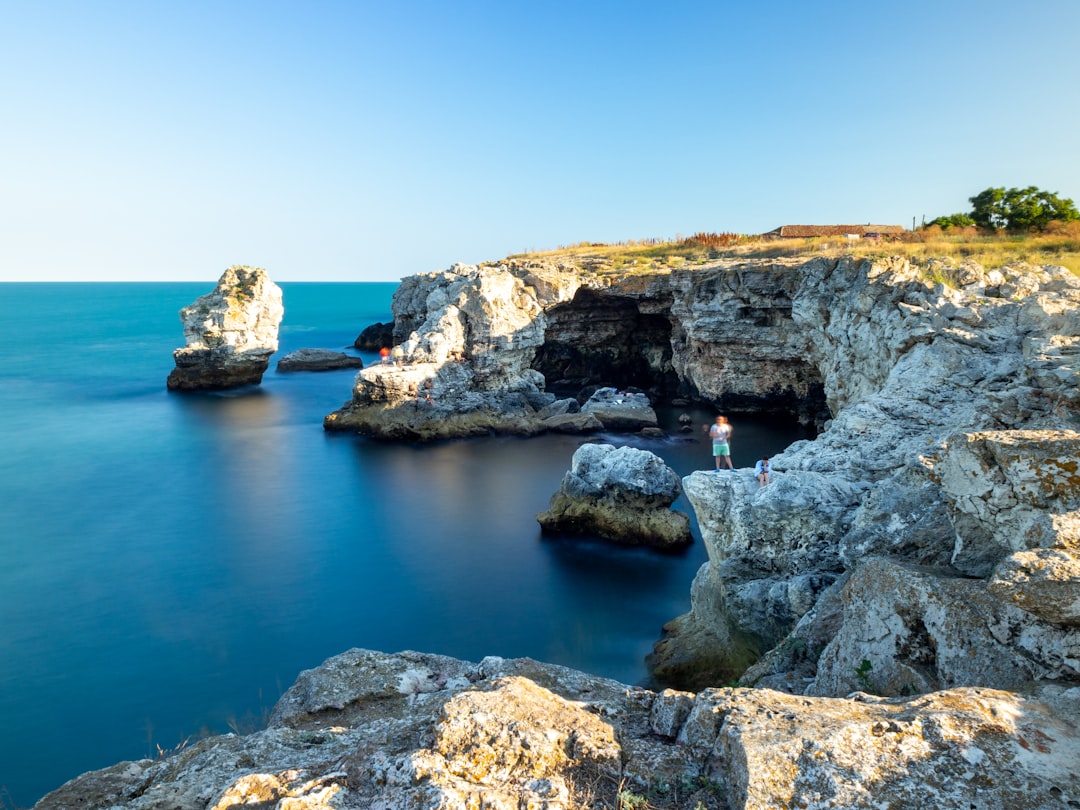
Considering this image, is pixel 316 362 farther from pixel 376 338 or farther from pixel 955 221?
Result: pixel 955 221

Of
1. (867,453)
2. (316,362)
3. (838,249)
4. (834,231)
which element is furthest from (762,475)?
(316,362)

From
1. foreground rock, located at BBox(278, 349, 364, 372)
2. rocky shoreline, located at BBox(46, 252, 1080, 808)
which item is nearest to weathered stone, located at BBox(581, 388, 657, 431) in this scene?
rocky shoreline, located at BBox(46, 252, 1080, 808)

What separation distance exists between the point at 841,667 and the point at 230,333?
152 ft

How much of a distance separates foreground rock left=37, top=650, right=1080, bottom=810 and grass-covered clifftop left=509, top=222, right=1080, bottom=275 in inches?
906

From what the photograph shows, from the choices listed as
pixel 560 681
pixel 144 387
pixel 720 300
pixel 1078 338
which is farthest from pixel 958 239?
pixel 144 387

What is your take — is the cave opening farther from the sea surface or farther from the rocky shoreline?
the rocky shoreline

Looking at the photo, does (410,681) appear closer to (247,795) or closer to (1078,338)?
(247,795)

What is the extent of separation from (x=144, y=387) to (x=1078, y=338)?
5287 centimetres

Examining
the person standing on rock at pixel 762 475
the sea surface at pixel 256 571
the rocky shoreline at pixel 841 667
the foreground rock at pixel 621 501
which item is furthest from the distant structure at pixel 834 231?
the person standing on rock at pixel 762 475

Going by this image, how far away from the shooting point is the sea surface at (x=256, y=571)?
46.0 feet

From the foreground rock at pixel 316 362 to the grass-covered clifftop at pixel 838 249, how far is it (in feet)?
56.7

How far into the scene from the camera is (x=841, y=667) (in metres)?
6.88

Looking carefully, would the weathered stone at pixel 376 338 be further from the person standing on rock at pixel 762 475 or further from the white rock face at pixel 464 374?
the person standing on rock at pixel 762 475

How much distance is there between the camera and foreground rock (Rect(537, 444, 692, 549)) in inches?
789
